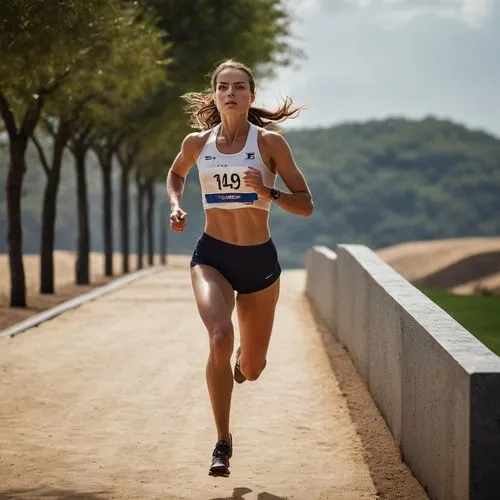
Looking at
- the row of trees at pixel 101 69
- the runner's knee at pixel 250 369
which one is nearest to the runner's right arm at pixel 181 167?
the runner's knee at pixel 250 369

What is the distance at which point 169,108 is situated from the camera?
3266 centimetres

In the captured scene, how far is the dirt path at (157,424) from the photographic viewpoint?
6.79m

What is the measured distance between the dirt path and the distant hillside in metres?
94.1

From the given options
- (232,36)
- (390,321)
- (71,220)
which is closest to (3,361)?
(390,321)

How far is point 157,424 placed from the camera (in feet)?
29.1

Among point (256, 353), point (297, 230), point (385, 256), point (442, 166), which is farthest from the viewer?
point (442, 166)

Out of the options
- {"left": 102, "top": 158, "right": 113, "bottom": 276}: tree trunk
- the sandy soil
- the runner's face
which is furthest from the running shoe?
the sandy soil

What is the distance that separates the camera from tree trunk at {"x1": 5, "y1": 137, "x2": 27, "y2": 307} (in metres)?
20.6

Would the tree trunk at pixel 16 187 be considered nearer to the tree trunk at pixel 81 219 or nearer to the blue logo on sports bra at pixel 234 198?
the tree trunk at pixel 81 219

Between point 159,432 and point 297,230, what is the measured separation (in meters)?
142

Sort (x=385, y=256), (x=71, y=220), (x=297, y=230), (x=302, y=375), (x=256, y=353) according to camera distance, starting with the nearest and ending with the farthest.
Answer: (x=256, y=353) < (x=302, y=375) < (x=385, y=256) < (x=71, y=220) < (x=297, y=230)

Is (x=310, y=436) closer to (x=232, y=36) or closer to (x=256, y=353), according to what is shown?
(x=256, y=353)

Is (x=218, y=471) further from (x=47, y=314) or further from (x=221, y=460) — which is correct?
(x=47, y=314)

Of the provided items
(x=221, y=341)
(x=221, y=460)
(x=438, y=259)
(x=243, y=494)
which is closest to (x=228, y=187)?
(x=221, y=341)
